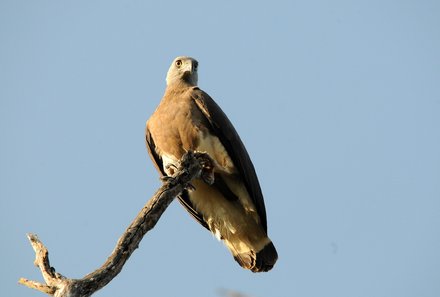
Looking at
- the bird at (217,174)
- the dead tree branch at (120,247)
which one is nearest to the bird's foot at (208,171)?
the bird at (217,174)

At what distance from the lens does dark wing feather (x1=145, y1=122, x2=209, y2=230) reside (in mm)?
7383

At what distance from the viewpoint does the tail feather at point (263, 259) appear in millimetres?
7051

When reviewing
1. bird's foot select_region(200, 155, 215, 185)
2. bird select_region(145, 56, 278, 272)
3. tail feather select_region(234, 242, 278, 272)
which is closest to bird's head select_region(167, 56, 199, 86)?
bird select_region(145, 56, 278, 272)

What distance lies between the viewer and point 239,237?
7254 mm

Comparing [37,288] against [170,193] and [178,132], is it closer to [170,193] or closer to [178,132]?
[170,193]

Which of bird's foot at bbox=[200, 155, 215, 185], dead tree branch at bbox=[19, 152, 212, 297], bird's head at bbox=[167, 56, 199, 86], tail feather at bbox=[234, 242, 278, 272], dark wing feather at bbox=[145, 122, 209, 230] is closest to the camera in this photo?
dead tree branch at bbox=[19, 152, 212, 297]

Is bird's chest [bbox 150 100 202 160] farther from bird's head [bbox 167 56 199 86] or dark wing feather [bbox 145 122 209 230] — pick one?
bird's head [bbox 167 56 199 86]

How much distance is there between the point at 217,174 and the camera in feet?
22.9

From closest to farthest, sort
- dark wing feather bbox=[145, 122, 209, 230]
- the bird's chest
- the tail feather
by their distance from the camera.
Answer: the bird's chest < the tail feather < dark wing feather bbox=[145, 122, 209, 230]

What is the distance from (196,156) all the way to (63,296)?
221 cm

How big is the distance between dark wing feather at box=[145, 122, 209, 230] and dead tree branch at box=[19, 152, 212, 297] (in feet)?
3.58

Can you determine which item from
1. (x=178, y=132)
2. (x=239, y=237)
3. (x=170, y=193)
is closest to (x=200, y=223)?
(x=239, y=237)

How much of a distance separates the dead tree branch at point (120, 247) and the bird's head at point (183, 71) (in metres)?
2.32

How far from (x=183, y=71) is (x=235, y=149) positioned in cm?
192
